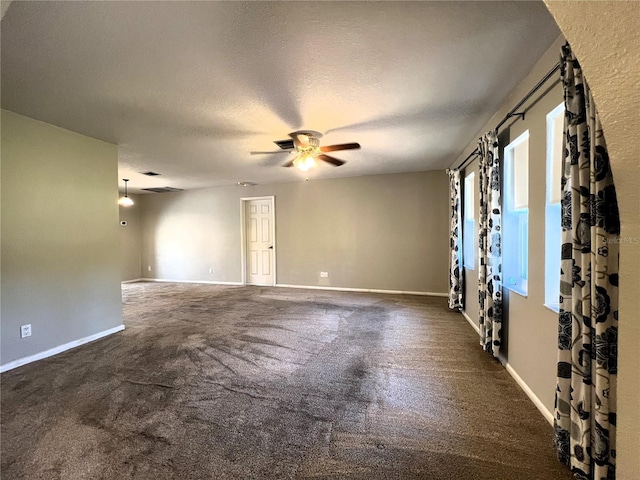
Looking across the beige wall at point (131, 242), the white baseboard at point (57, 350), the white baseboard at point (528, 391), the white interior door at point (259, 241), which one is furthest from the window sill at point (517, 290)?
the beige wall at point (131, 242)

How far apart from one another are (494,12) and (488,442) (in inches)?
94.5

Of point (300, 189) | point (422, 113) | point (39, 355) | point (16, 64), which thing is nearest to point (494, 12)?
point (422, 113)

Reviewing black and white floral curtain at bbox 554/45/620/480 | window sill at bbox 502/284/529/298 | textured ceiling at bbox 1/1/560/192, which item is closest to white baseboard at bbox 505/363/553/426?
black and white floral curtain at bbox 554/45/620/480

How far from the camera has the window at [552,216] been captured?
1.94 m

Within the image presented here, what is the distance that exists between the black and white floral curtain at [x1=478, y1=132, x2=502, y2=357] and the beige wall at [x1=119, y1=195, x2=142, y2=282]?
27.1 feet

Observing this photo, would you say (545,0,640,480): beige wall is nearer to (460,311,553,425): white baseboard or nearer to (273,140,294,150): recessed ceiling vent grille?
(460,311,553,425): white baseboard

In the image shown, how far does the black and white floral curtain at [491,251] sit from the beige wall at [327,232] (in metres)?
2.92

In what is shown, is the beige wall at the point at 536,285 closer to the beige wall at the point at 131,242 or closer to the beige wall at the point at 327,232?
the beige wall at the point at 327,232

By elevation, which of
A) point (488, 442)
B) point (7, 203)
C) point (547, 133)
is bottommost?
point (488, 442)

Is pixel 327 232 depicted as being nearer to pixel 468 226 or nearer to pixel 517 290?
pixel 468 226

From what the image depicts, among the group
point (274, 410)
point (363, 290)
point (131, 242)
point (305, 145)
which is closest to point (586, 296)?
point (274, 410)

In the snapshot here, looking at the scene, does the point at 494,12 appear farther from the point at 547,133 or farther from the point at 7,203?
the point at 7,203

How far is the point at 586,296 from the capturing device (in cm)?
133

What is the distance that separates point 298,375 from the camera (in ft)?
8.39
